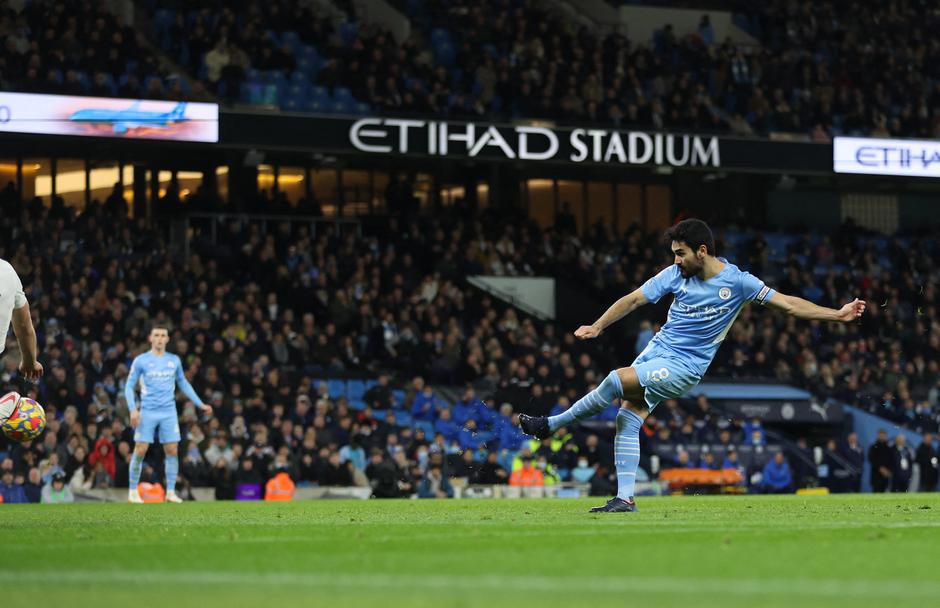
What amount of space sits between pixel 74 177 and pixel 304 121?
7.63 m

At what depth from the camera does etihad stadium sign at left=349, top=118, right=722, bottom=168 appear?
3152cm

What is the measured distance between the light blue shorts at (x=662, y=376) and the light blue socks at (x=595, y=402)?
0.21m

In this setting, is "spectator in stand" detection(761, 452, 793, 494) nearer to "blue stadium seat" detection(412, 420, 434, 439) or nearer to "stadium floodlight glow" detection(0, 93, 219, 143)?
"blue stadium seat" detection(412, 420, 434, 439)

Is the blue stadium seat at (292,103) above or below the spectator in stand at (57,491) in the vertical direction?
above

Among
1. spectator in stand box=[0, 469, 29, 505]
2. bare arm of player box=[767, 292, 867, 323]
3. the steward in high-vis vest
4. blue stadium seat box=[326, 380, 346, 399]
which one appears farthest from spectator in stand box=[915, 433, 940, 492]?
bare arm of player box=[767, 292, 867, 323]

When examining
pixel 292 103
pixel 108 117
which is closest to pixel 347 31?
pixel 292 103

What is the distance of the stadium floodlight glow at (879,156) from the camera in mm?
34781

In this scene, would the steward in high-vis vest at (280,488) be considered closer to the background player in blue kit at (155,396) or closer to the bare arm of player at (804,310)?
the background player in blue kit at (155,396)

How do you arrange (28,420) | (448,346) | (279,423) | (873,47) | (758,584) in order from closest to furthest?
(758,584) < (28,420) < (279,423) < (448,346) < (873,47)

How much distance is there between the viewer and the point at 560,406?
28.8m

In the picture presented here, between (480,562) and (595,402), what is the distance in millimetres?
→ 4764

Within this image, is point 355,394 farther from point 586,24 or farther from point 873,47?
point 873,47

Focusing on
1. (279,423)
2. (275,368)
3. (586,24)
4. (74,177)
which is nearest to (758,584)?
(279,423)

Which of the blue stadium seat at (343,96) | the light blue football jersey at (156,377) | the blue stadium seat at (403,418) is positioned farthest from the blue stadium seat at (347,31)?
the light blue football jersey at (156,377)
